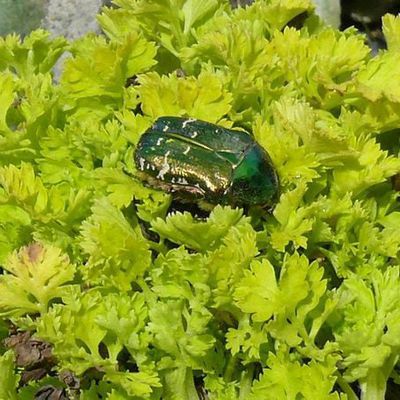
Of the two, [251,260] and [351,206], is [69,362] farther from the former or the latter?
[351,206]

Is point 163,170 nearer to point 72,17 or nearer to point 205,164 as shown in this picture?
point 205,164

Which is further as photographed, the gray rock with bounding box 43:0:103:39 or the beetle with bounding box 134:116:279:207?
the gray rock with bounding box 43:0:103:39

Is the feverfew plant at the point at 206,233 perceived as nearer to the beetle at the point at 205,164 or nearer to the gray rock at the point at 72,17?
the beetle at the point at 205,164

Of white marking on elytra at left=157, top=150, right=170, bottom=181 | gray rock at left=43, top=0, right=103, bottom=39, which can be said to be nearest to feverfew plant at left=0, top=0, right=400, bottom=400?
white marking on elytra at left=157, top=150, right=170, bottom=181

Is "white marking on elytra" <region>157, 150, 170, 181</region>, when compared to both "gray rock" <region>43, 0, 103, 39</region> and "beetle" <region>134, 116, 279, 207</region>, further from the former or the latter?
"gray rock" <region>43, 0, 103, 39</region>

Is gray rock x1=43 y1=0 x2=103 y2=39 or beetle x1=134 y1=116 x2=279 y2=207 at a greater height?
beetle x1=134 y1=116 x2=279 y2=207
